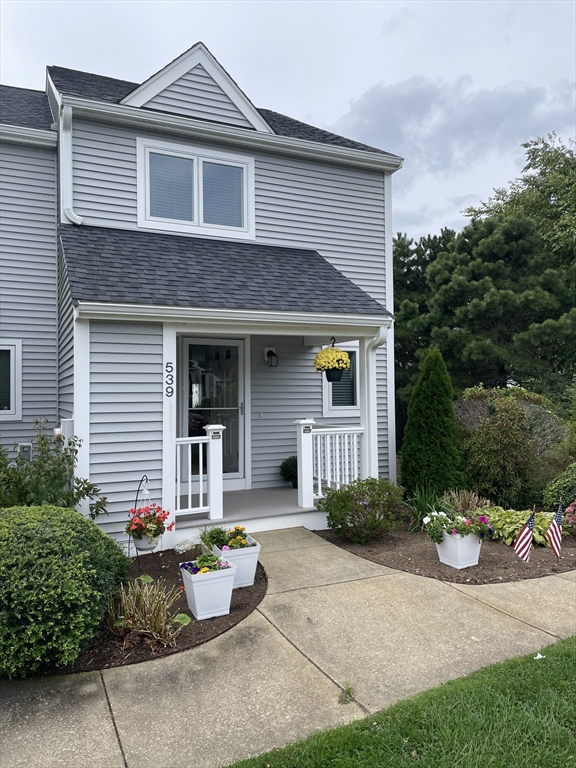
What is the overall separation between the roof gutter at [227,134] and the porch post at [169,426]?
3.17m

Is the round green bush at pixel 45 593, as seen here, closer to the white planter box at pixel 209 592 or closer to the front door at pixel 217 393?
the white planter box at pixel 209 592

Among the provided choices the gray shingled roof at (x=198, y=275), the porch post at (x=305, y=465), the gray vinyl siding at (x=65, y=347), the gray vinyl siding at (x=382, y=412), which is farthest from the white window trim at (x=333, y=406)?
the gray vinyl siding at (x=65, y=347)

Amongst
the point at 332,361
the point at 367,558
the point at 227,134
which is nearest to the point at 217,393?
the point at 332,361

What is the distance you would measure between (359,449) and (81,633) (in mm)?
4697

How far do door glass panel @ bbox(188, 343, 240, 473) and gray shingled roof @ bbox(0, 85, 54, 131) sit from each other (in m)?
3.92

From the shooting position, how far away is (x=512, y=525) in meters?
6.07

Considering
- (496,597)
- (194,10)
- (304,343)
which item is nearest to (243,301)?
(304,343)

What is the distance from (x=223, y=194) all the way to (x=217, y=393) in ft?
9.68

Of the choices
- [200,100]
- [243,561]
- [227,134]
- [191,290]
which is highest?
[200,100]

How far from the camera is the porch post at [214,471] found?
597 cm

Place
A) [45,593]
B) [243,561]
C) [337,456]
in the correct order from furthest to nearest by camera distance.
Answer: [337,456]
[243,561]
[45,593]

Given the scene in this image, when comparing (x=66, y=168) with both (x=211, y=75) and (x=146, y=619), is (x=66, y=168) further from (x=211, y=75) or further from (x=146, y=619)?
(x=146, y=619)

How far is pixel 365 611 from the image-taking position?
4.15 meters

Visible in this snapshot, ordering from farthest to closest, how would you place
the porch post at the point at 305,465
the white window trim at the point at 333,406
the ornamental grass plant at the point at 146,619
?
the white window trim at the point at 333,406
the porch post at the point at 305,465
the ornamental grass plant at the point at 146,619
